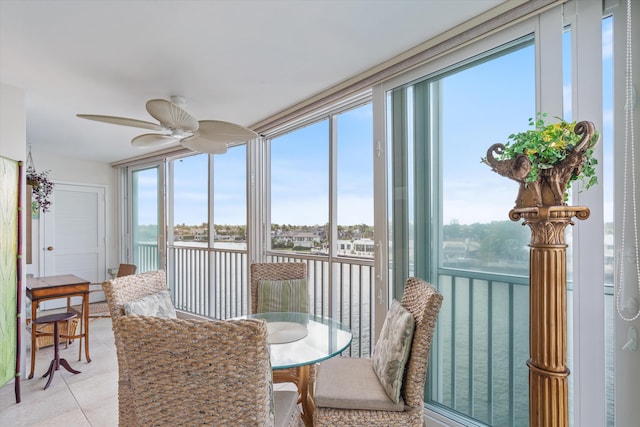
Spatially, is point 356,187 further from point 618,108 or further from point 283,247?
point 618,108

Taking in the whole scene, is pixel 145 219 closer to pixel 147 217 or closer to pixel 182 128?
pixel 147 217

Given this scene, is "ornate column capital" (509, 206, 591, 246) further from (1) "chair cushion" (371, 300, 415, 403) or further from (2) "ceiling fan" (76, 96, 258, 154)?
(2) "ceiling fan" (76, 96, 258, 154)

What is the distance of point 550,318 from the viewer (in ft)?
3.61

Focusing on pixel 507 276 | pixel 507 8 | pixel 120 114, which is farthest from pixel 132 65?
pixel 507 276

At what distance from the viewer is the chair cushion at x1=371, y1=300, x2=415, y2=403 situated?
1.57m


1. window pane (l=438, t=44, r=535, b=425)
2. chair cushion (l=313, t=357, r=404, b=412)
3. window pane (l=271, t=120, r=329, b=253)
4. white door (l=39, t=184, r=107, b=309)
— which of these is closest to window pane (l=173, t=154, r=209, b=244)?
window pane (l=271, t=120, r=329, b=253)

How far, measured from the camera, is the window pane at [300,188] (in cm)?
327

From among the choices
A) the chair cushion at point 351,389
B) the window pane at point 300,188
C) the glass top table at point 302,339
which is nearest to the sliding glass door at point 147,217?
the window pane at point 300,188

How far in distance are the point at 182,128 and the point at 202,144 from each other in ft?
1.43

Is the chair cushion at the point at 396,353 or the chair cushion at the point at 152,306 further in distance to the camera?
the chair cushion at the point at 152,306

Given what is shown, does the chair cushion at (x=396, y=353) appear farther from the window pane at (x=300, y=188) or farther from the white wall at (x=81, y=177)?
the white wall at (x=81, y=177)

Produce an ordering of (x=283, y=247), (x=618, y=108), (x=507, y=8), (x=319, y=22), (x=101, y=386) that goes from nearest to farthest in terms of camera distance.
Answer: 1. (x=618, y=108)
2. (x=507, y=8)
3. (x=319, y=22)
4. (x=101, y=386)
5. (x=283, y=247)

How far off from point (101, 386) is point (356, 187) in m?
2.79

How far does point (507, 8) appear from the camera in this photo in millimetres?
1696
